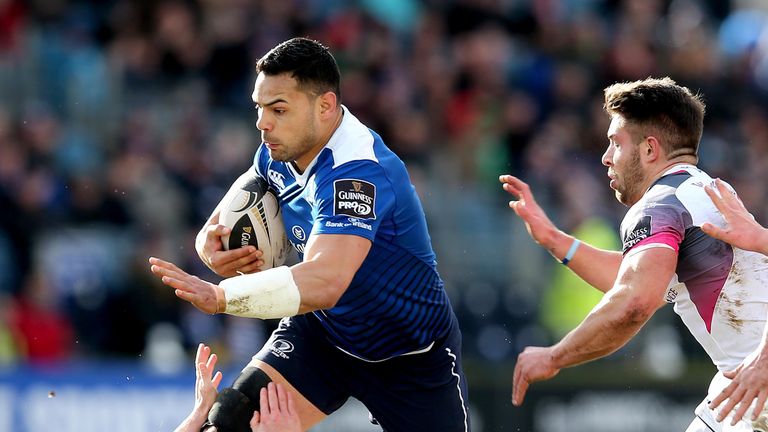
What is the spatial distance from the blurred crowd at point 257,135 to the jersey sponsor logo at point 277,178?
534 centimetres

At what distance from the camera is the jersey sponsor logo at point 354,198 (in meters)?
6.36

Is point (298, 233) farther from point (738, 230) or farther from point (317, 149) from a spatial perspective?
point (738, 230)

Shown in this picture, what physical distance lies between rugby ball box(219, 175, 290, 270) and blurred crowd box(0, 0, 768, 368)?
526cm

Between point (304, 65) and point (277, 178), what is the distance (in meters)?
0.74

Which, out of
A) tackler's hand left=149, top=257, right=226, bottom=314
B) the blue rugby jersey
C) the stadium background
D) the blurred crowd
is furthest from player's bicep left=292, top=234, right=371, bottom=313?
the blurred crowd

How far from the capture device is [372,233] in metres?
6.38

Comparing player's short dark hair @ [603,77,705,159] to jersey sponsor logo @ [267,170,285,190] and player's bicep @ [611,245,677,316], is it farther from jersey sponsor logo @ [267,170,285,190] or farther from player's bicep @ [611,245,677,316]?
jersey sponsor logo @ [267,170,285,190]

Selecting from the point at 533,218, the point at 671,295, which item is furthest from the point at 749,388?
the point at 533,218

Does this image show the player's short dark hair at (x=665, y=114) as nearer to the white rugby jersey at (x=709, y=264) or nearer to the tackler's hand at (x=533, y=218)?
the white rugby jersey at (x=709, y=264)

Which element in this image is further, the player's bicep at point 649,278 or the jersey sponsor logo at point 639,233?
the jersey sponsor logo at point 639,233

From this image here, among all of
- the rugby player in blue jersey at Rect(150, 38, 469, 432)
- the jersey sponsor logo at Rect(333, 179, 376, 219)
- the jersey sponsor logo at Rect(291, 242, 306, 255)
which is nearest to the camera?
the rugby player in blue jersey at Rect(150, 38, 469, 432)

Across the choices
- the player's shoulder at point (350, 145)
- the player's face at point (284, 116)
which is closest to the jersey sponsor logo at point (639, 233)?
the player's shoulder at point (350, 145)

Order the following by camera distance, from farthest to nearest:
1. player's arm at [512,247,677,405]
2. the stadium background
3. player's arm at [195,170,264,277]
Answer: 1. the stadium background
2. player's arm at [195,170,264,277]
3. player's arm at [512,247,677,405]

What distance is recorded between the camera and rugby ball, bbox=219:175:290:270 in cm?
705
